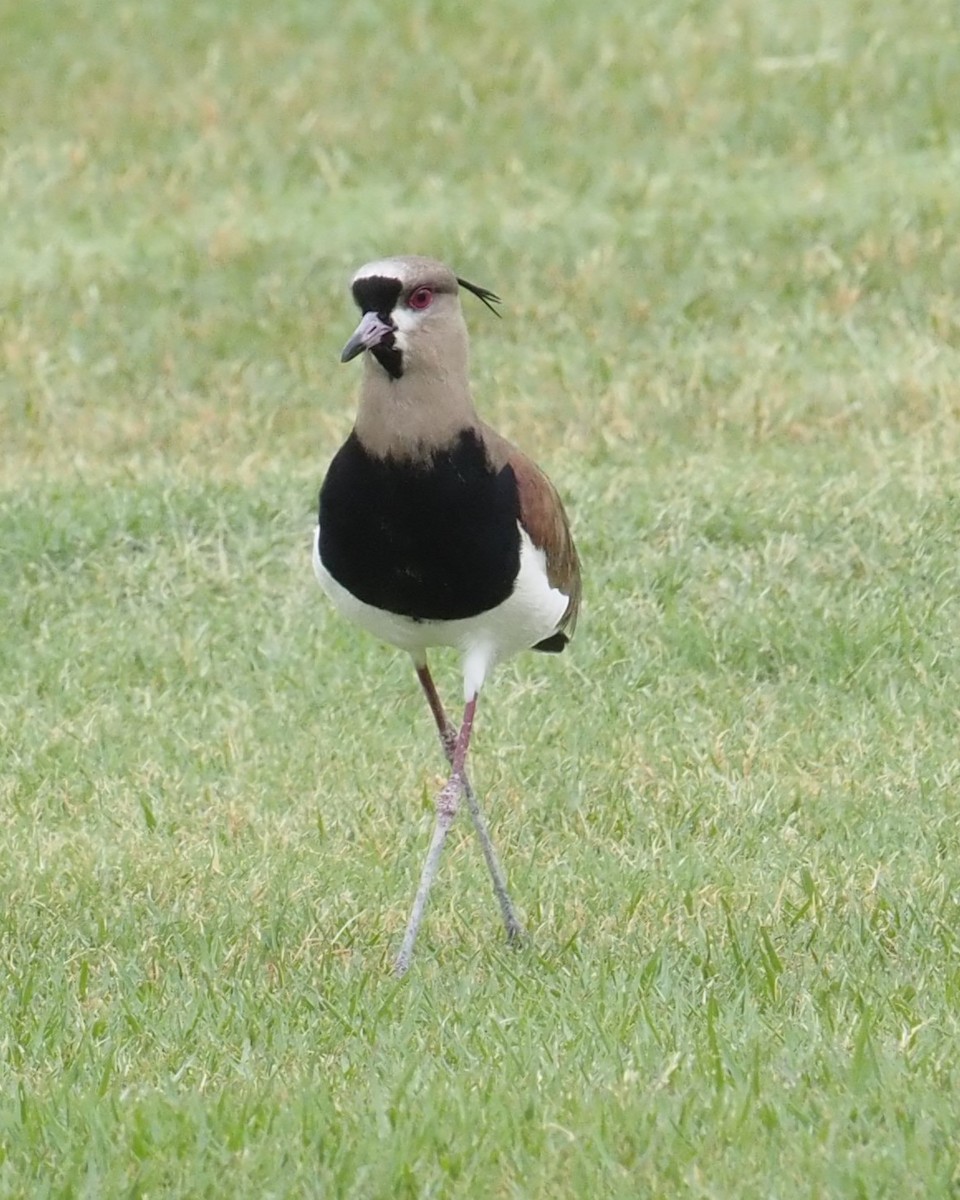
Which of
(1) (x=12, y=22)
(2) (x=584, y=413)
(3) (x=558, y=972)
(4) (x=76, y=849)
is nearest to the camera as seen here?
(3) (x=558, y=972)

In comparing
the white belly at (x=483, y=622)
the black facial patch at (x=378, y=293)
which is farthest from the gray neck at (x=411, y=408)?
the white belly at (x=483, y=622)

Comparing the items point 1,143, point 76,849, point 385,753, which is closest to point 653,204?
point 1,143

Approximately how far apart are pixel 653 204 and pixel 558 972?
8.74 m

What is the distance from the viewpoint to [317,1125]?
4.18 meters

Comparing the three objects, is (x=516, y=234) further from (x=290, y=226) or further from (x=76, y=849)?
(x=76, y=849)

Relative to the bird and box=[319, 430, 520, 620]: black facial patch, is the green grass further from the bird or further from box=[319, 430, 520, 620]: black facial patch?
box=[319, 430, 520, 620]: black facial patch

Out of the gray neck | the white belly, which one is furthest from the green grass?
the gray neck

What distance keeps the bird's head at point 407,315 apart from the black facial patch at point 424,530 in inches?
7.9

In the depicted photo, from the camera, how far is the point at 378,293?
16.1 feet

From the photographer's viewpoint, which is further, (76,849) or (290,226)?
(290,226)

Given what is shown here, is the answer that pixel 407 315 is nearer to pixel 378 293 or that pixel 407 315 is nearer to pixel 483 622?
pixel 378 293

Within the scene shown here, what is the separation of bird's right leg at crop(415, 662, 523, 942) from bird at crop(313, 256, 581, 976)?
0.78 ft

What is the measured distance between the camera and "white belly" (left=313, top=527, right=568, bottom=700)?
529cm

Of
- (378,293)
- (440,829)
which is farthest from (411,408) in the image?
(440,829)
